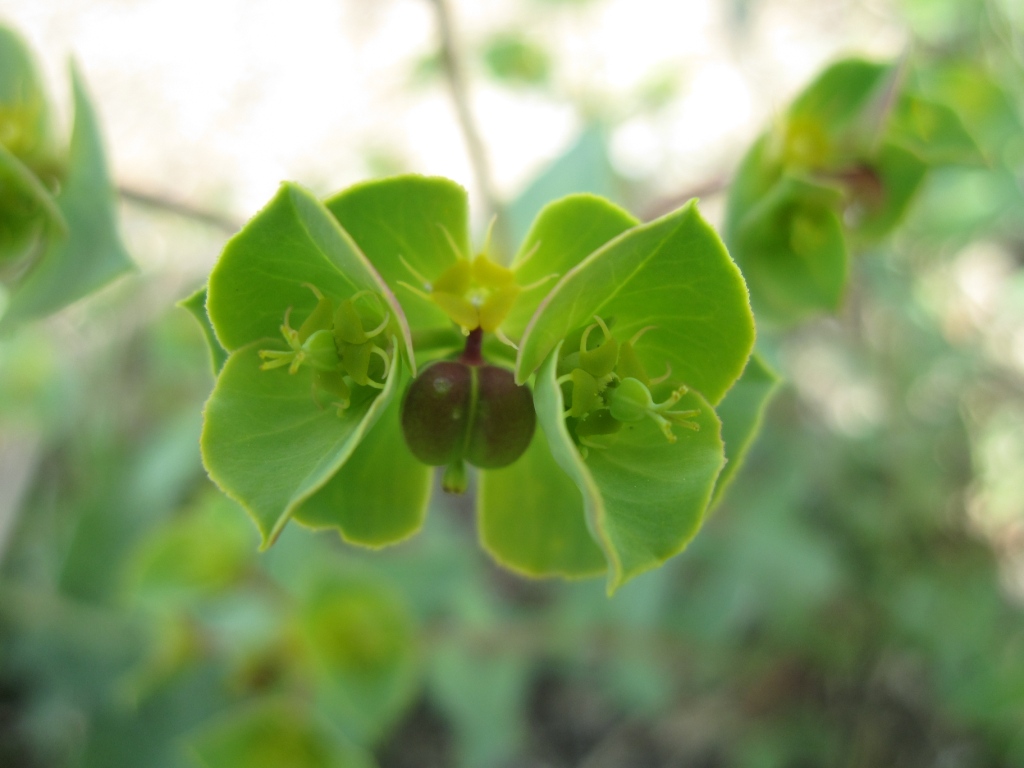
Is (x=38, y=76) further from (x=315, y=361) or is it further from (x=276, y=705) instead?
(x=276, y=705)

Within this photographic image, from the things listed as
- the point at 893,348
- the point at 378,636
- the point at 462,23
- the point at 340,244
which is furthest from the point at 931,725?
the point at 462,23

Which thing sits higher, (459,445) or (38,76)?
(38,76)

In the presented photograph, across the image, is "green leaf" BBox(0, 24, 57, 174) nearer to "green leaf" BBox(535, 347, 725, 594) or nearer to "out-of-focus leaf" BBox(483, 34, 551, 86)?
"green leaf" BBox(535, 347, 725, 594)

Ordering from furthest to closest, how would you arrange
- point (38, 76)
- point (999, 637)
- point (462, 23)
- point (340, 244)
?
point (462, 23) < point (999, 637) < point (38, 76) < point (340, 244)

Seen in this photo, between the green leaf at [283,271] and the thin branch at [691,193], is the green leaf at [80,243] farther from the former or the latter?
the thin branch at [691,193]

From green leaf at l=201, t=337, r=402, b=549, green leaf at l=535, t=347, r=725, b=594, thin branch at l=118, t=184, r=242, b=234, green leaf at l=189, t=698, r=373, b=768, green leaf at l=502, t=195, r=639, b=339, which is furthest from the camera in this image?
green leaf at l=189, t=698, r=373, b=768

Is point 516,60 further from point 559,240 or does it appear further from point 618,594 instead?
point 559,240

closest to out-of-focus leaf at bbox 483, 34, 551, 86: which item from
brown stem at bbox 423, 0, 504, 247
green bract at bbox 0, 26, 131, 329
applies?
brown stem at bbox 423, 0, 504, 247
